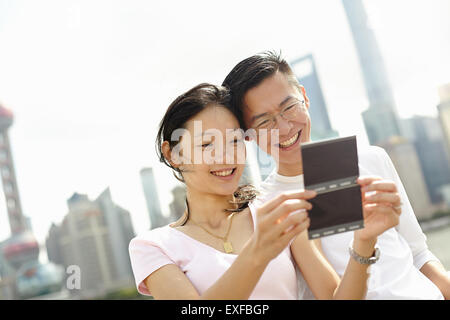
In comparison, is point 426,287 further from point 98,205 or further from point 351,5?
point 351,5

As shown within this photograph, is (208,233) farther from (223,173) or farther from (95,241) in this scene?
(95,241)

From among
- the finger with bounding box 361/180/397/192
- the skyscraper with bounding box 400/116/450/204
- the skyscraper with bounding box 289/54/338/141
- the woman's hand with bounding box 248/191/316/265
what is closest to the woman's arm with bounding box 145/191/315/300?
the woman's hand with bounding box 248/191/316/265

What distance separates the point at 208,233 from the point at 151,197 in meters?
66.9

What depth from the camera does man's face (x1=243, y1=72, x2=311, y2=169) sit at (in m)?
1.71

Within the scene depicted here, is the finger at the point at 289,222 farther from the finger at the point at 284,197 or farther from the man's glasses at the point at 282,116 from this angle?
Result: the man's glasses at the point at 282,116

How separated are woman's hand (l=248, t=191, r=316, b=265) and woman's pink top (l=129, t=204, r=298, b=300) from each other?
0.36 metres

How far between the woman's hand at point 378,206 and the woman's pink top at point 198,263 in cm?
34

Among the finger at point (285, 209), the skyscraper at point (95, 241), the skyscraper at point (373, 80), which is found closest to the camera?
the finger at point (285, 209)

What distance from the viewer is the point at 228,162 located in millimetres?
1527

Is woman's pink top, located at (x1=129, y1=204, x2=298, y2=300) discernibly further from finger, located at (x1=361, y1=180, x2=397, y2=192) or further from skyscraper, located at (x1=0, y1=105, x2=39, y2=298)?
skyscraper, located at (x1=0, y1=105, x2=39, y2=298)

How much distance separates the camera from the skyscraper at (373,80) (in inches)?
2694

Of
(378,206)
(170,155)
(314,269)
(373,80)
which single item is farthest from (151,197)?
(378,206)

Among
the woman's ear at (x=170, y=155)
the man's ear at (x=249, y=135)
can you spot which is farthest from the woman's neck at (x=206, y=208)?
the man's ear at (x=249, y=135)

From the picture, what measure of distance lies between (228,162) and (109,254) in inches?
2632
